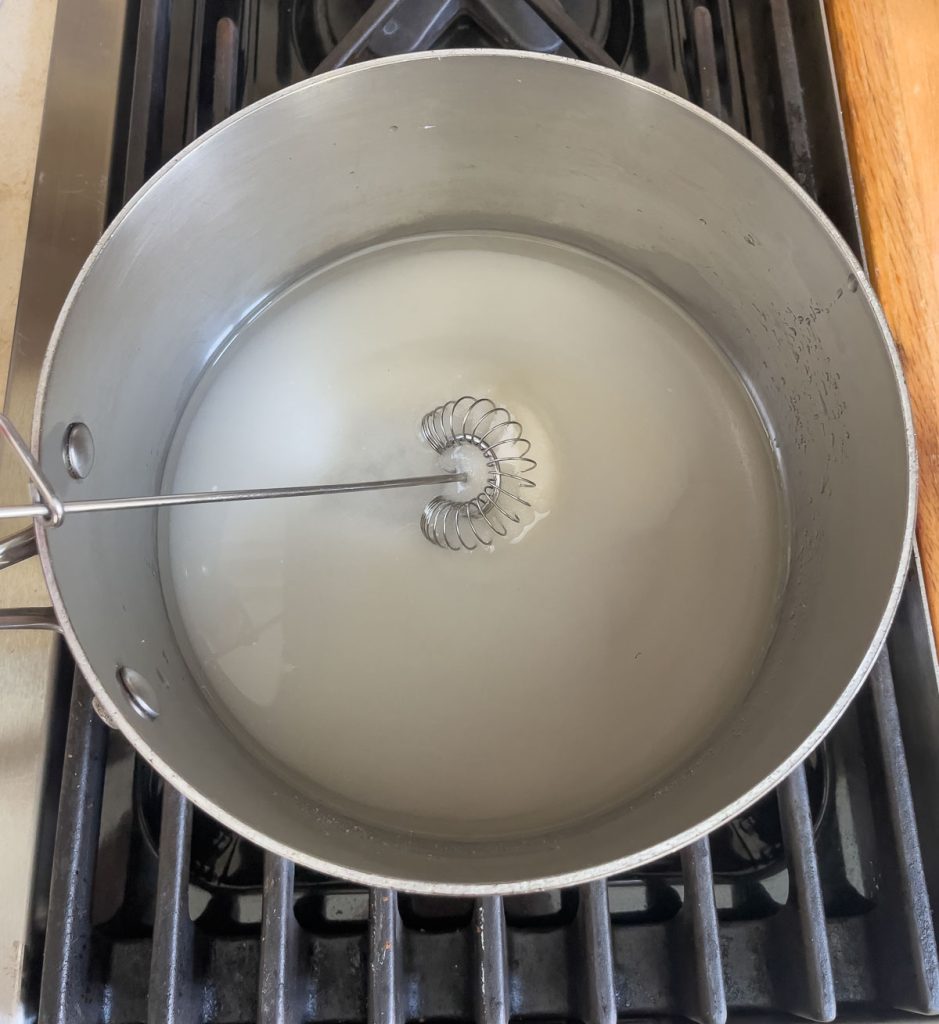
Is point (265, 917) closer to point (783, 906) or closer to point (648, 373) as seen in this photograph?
point (783, 906)

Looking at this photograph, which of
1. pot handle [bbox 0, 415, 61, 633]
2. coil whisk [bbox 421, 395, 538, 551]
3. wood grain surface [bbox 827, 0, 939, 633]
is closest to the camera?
pot handle [bbox 0, 415, 61, 633]

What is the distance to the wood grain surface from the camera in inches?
23.5

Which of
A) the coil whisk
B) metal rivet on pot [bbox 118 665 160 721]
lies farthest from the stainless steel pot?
the coil whisk

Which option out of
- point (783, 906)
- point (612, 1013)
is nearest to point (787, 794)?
point (783, 906)

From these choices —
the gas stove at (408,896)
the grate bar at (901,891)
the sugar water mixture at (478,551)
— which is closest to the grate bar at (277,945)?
the gas stove at (408,896)

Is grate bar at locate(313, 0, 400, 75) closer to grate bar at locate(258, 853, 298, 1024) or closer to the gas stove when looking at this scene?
the gas stove

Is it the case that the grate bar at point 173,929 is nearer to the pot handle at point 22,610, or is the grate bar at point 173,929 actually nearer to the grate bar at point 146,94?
the pot handle at point 22,610

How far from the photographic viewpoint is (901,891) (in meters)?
0.55

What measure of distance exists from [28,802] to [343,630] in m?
0.26

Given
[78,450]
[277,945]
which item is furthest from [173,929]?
[78,450]

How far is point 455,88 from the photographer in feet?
2.01

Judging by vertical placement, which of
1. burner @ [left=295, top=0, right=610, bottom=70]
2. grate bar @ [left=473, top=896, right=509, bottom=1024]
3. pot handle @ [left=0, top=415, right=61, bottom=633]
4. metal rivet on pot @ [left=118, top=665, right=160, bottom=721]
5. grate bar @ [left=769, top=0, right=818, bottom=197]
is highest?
burner @ [left=295, top=0, right=610, bottom=70]

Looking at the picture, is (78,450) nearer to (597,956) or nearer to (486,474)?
(486,474)

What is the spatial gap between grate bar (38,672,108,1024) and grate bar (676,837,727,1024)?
0.40m
